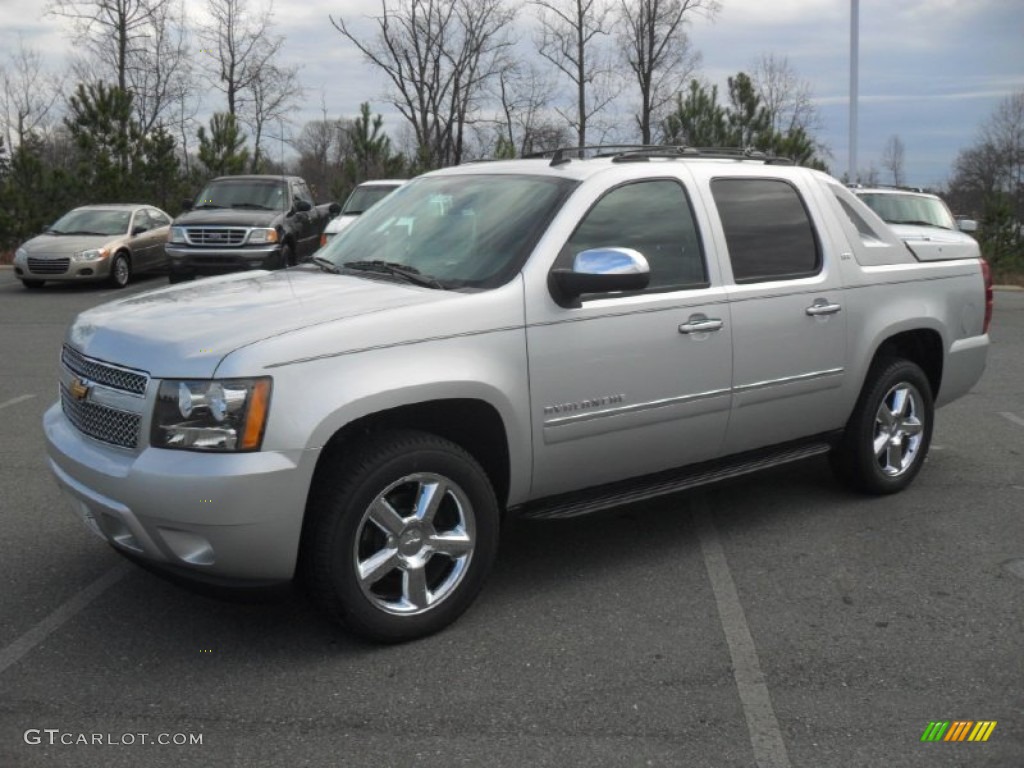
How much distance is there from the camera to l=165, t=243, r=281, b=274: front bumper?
54.0ft

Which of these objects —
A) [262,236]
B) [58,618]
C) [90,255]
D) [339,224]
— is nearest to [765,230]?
[58,618]

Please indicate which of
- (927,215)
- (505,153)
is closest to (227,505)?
(927,215)

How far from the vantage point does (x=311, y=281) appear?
4.43 metres

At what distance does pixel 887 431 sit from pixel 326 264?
10.2 feet

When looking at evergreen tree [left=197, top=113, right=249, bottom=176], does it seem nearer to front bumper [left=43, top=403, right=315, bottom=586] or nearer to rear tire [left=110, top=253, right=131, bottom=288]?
rear tire [left=110, top=253, right=131, bottom=288]

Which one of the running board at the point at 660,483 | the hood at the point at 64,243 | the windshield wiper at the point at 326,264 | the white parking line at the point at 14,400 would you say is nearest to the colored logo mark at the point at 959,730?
the running board at the point at 660,483

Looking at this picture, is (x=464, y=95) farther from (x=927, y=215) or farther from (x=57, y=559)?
(x=57, y=559)

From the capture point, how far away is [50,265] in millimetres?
18031

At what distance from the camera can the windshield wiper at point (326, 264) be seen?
4.73 meters

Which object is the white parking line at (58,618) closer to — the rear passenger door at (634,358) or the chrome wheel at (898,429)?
the rear passenger door at (634,358)

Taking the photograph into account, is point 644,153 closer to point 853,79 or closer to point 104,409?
point 104,409

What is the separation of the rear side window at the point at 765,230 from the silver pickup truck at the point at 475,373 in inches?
0.7

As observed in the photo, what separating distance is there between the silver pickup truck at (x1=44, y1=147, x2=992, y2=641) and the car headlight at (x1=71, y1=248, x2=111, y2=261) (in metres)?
14.5

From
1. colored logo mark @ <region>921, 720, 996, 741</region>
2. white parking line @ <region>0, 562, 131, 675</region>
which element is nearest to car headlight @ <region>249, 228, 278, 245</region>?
white parking line @ <region>0, 562, 131, 675</region>
